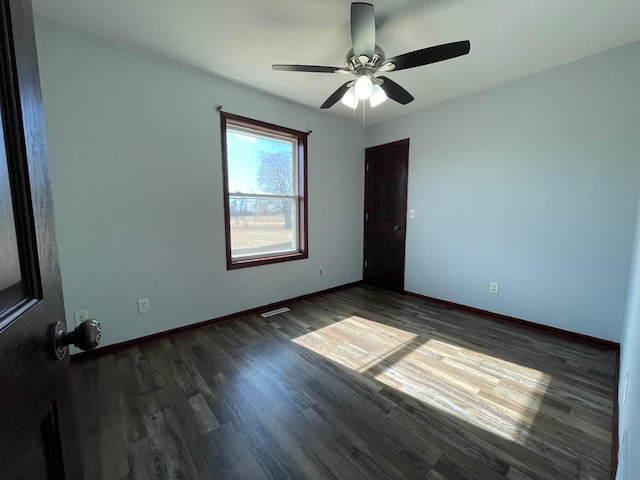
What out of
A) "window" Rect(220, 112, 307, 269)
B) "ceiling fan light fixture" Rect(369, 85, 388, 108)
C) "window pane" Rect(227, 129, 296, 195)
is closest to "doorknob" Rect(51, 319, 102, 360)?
"window" Rect(220, 112, 307, 269)

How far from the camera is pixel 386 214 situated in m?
3.88

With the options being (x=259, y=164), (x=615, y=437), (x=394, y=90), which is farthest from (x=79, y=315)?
(x=615, y=437)

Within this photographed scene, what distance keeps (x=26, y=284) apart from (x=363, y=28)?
6.45 ft

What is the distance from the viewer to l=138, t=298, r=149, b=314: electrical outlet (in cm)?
229

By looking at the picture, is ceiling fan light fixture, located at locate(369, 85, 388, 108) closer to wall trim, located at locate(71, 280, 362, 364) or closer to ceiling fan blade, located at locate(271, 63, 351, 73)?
ceiling fan blade, located at locate(271, 63, 351, 73)

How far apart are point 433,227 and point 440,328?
130 centimetres

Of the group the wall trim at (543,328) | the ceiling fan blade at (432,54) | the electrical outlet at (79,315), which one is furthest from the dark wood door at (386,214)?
the electrical outlet at (79,315)

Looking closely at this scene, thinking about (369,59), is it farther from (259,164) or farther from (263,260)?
(263,260)

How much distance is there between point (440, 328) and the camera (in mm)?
2635

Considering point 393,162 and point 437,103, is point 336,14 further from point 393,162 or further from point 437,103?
point 393,162

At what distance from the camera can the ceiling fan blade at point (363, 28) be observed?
4.91 feet

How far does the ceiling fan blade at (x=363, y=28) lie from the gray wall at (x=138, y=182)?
151 cm

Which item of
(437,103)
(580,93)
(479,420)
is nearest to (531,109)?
(580,93)

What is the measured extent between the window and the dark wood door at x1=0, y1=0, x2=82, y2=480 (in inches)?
89.0
